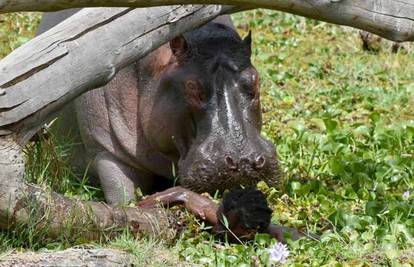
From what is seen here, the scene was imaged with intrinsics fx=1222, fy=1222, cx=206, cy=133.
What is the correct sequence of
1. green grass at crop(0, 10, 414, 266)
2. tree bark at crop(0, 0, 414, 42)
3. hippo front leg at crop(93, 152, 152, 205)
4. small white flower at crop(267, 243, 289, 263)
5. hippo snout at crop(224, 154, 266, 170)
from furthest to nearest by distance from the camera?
1. hippo front leg at crop(93, 152, 152, 205)
2. hippo snout at crop(224, 154, 266, 170)
3. green grass at crop(0, 10, 414, 266)
4. small white flower at crop(267, 243, 289, 263)
5. tree bark at crop(0, 0, 414, 42)

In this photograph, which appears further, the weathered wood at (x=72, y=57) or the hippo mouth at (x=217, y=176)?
the hippo mouth at (x=217, y=176)

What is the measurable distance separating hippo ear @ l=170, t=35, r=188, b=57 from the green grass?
0.85 meters

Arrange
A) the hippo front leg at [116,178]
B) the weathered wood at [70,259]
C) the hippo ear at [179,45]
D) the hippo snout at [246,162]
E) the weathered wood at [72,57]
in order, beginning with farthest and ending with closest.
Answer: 1. the hippo front leg at [116,178]
2. the hippo ear at [179,45]
3. the hippo snout at [246,162]
4. the weathered wood at [72,57]
5. the weathered wood at [70,259]

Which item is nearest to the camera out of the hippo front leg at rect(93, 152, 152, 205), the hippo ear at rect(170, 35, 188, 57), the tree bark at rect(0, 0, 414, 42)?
the tree bark at rect(0, 0, 414, 42)

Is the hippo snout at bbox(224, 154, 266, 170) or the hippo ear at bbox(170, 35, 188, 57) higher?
the hippo ear at bbox(170, 35, 188, 57)

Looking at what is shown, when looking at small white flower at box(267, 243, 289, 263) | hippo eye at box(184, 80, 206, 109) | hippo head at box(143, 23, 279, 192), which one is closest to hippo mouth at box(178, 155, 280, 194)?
hippo head at box(143, 23, 279, 192)

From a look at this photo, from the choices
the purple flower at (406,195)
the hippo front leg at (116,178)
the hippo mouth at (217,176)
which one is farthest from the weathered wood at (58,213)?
the purple flower at (406,195)

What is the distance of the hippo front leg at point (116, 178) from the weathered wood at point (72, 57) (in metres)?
1.15

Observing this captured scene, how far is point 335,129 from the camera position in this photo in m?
8.05

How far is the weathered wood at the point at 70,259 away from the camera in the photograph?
4.92m

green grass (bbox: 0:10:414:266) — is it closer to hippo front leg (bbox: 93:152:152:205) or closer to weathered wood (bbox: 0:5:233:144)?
hippo front leg (bbox: 93:152:152:205)

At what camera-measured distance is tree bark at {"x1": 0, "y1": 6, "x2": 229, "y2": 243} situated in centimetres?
542

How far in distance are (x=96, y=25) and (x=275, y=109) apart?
3298mm

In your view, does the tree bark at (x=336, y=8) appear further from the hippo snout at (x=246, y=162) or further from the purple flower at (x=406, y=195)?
the hippo snout at (x=246, y=162)
